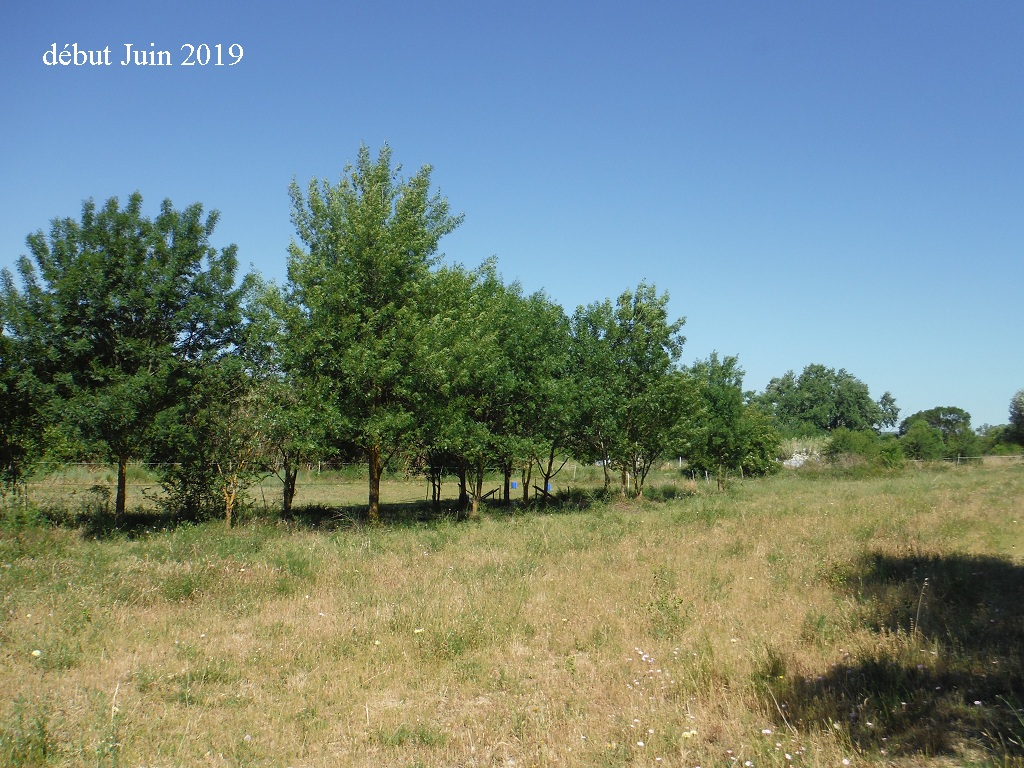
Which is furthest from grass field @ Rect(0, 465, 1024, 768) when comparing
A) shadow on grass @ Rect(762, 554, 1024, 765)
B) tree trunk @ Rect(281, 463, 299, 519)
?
tree trunk @ Rect(281, 463, 299, 519)

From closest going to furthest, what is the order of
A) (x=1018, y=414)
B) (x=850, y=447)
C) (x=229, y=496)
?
(x=229, y=496), (x=850, y=447), (x=1018, y=414)

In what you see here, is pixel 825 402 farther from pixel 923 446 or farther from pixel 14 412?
pixel 14 412

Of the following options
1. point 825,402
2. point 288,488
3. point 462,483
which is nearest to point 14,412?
point 288,488

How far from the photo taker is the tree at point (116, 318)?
609 inches

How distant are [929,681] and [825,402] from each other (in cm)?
12612

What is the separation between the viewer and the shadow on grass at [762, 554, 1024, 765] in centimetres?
488

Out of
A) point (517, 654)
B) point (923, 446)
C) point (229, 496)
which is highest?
point (923, 446)

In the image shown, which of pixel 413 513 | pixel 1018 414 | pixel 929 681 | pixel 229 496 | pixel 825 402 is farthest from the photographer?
pixel 825 402

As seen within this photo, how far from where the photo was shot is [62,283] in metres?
15.7

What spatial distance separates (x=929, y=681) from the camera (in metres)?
5.92

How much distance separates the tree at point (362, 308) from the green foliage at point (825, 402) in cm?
10746

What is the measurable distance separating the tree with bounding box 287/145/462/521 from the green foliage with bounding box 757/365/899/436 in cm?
10746

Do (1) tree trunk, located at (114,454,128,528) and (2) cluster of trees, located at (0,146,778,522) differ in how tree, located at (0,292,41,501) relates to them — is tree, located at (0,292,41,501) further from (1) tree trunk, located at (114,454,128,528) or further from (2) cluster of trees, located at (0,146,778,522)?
(1) tree trunk, located at (114,454,128,528)

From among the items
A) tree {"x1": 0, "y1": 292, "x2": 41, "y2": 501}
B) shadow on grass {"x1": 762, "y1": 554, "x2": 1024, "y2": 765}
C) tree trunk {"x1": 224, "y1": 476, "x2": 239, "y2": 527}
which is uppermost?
tree {"x1": 0, "y1": 292, "x2": 41, "y2": 501}
